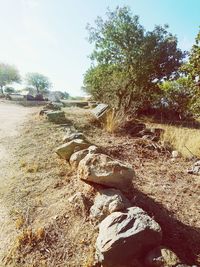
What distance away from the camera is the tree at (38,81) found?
59906mm

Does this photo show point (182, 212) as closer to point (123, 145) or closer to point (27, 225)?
point (27, 225)

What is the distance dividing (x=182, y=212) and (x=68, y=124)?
508 centimetres

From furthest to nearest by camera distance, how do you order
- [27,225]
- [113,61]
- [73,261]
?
1. [113,61]
2. [27,225]
3. [73,261]

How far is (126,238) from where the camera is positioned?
248cm

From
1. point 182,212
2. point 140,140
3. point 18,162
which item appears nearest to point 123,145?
point 140,140

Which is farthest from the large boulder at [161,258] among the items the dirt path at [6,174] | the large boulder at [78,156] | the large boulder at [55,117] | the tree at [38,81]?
the tree at [38,81]

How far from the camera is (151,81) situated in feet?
42.3

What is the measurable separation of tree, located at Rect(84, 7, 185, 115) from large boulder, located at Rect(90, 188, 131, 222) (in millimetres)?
7903

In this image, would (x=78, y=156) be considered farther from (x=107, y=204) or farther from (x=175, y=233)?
(x=175, y=233)

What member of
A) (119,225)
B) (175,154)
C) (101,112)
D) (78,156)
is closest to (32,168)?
(78,156)

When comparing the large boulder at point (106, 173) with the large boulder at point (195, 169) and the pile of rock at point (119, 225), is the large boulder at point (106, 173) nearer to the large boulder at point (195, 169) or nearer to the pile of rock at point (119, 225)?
the pile of rock at point (119, 225)

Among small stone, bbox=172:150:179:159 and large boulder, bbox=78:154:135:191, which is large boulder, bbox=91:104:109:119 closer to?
small stone, bbox=172:150:179:159

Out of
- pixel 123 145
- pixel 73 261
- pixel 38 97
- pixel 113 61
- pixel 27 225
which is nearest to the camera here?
pixel 73 261

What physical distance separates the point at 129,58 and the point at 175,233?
9.60 meters
